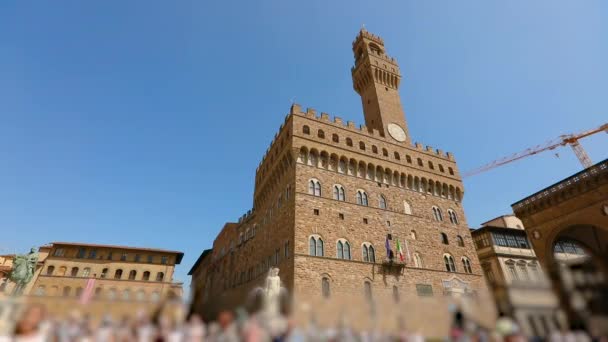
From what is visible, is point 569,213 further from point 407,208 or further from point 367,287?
point 367,287

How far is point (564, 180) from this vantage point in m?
21.7

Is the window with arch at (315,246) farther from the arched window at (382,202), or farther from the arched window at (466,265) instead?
the arched window at (466,265)

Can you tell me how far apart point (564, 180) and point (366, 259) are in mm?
16264

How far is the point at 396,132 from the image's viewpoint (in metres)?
26.6

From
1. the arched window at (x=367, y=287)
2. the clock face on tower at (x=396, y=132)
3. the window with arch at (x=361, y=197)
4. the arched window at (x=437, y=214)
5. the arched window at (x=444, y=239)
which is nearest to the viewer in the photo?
the arched window at (x=367, y=287)

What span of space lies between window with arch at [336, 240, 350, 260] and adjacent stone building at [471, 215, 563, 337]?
318 inches

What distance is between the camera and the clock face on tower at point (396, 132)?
26.2 metres

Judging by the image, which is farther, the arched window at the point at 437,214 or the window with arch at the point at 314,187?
the arched window at the point at 437,214

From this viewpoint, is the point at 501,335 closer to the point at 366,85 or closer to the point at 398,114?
the point at 398,114

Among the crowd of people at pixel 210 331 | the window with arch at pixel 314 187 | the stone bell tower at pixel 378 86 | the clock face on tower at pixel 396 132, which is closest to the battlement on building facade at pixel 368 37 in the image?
the stone bell tower at pixel 378 86

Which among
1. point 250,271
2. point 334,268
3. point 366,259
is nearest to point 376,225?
point 366,259

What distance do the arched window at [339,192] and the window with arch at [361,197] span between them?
132 centimetres

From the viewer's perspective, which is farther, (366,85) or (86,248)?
(86,248)

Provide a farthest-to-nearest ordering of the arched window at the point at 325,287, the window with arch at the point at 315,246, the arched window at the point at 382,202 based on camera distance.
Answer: the arched window at the point at 382,202
the window with arch at the point at 315,246
the arched window at the point at 325,287
